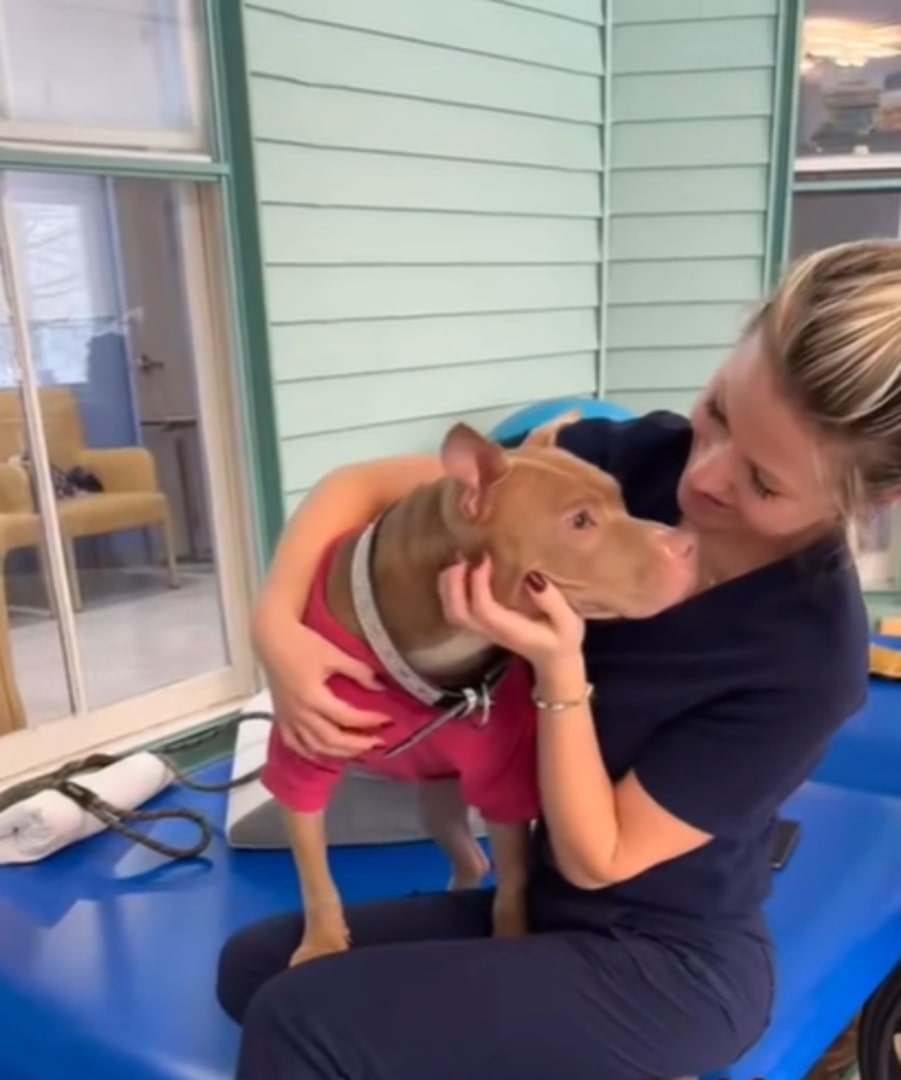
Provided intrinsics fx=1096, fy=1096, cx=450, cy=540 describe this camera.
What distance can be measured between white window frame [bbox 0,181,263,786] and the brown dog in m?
1.18

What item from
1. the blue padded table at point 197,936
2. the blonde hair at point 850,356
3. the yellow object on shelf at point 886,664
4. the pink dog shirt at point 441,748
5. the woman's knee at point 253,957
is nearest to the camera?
the blonde hair at point 850,356

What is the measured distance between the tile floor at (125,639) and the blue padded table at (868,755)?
4.55 ft

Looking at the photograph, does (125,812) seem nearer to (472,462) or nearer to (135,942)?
(135,942)

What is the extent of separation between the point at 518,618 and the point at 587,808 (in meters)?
0.19

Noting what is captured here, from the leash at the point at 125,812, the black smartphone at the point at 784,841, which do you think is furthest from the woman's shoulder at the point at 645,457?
the leash at the point at 125,812

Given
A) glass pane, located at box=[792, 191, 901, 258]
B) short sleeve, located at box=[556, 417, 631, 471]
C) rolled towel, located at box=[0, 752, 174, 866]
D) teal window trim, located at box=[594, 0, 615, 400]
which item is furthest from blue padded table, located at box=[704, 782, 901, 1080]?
glass pane, located at box=[792, 191, 901, 258]

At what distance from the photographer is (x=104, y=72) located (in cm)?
214

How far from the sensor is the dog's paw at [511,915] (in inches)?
47.1

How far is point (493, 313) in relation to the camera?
3094 millimetres

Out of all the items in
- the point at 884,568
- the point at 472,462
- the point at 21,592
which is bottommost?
the point at 884,568

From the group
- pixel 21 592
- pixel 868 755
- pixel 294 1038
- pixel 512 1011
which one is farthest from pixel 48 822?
pixel 868 755

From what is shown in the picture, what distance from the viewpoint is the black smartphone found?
170 centimetres

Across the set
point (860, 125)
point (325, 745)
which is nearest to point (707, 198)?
point (860, 125)

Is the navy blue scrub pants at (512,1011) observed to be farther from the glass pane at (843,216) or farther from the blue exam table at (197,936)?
the glass pane at (843,216)
